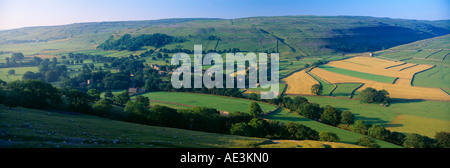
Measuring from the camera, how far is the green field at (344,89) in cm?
6964

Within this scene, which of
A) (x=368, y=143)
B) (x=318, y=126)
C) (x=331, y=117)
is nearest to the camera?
(x=368, y=143)

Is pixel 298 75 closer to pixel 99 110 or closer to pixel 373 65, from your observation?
pixel 373 65

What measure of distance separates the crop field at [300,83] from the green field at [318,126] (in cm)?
1966

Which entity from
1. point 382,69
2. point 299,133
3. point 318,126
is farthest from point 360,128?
point 382,69

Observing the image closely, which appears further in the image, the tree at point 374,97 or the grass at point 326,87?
the grass at point 326,87

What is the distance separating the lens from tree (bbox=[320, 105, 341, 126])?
49.3 m

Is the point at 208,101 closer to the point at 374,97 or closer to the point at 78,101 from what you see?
the point at 78,101

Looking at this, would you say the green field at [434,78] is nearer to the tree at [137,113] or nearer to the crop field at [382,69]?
the crop field at [382,69]

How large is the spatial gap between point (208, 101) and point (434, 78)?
8981 cm

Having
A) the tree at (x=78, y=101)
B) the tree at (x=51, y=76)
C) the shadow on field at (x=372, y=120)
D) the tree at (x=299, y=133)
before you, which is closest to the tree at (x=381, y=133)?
the shadow on field at (x=372, y=120)

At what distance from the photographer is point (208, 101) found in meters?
→ 67.5

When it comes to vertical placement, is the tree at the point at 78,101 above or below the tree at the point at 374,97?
above
